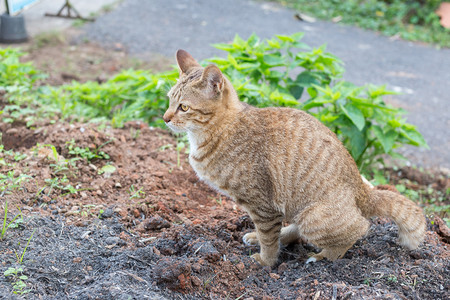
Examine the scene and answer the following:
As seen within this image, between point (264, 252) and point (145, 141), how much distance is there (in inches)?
87.6

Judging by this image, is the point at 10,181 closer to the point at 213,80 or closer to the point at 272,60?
the point at 213,80

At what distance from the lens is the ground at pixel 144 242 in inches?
123

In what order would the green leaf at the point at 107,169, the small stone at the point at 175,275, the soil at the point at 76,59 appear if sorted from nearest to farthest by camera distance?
the small stone at the point at 175,275, the green leaf at the point at 107,169, the soil at the point at 76,59

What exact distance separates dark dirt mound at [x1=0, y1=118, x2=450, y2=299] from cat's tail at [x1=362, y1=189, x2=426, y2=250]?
0.12 m

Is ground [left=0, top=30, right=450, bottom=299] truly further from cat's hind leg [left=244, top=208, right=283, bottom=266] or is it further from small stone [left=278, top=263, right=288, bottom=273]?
cat's hind leg [left=244, top=208, right=283, bottom=266]

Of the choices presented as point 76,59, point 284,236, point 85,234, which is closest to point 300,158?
point 284,236

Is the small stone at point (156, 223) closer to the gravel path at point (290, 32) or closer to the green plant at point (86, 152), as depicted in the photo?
the green plant at point (86, 152)

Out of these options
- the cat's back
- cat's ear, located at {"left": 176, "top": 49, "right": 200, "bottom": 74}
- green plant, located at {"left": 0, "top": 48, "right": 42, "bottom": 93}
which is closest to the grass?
green plant, located at {"left": 0, "top": 48, "right": 42, "bottom": 93}

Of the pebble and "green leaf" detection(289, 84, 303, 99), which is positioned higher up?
"green leaf" detection(289, 84, 303, 99)

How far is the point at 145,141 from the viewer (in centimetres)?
537

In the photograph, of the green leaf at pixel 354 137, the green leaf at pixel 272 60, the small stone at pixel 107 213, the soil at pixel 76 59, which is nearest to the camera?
the small stone at pixel 107 213

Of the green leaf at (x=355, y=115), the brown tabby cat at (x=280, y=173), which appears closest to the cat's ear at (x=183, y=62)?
the brown tabby cat at (x=280, y=173)

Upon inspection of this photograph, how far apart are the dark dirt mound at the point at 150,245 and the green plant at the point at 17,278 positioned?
33 mm

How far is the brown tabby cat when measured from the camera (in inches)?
142
